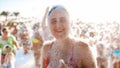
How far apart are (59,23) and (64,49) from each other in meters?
0.10

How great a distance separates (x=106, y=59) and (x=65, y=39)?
10.0 ft

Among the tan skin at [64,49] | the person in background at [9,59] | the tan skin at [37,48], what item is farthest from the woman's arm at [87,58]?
the tan skin at [37,48]

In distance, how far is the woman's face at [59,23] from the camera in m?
1.19

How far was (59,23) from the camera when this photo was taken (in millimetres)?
1206

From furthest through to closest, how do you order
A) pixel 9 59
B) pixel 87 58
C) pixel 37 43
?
1. pixel 37 43
2. pixel 9 59
3. pixel 87 58

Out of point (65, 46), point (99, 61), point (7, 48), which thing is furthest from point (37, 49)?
point (65, 46)

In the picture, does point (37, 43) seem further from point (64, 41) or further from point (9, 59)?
point (64, 41)

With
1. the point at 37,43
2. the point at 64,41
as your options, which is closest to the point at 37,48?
the point at 37,43

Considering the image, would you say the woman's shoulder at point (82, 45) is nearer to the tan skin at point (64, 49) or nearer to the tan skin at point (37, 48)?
the tan skin at point (64, 49)

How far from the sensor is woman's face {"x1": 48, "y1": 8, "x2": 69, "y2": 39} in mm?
1193

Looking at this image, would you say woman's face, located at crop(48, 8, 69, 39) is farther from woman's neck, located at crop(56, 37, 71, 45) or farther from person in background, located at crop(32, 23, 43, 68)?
person in background, located at crop(32, 23, 43, 68)

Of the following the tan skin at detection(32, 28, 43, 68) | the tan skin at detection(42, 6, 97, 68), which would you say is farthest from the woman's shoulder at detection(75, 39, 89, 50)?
the tan skin at detection(32, 28, 43, 68)

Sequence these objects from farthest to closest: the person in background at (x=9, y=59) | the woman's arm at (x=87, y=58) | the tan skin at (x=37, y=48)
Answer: the tan skin at (x=37, y=48), the person in background at (x=9, y=59), the woman's arm at (x=87, y=58)

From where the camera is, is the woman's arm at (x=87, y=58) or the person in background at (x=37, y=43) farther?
the person in background at (x=37, y=43)
